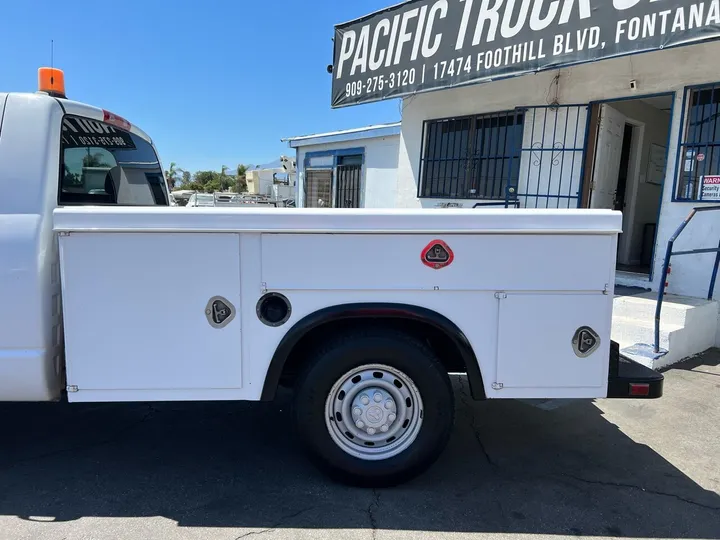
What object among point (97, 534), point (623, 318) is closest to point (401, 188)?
point (623, 318)

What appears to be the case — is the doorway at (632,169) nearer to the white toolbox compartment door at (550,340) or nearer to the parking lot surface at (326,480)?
the parking lot surface at (326,480)

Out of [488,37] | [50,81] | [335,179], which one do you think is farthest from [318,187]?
[50,81]

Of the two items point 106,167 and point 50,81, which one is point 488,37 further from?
point 50,81

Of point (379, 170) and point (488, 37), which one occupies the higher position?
point (488, 37)

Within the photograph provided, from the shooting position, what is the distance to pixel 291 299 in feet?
9.09

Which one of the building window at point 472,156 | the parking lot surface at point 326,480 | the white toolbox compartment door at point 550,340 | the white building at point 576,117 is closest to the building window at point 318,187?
the white building at point 576,117

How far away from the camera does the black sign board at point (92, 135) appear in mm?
3094

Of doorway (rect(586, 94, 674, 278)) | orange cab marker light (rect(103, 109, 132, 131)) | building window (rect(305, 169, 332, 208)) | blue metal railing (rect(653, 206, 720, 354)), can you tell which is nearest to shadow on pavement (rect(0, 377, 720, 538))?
blue metal railing (rect(653, 206, 720, 354))

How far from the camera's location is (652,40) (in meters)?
5.28

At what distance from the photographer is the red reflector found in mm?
2992

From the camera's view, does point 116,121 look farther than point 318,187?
No

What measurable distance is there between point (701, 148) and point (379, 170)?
6368mm

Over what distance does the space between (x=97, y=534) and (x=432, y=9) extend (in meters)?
7.37

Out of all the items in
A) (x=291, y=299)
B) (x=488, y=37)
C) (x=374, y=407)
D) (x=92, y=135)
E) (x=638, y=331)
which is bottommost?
(x=638, y=331)
